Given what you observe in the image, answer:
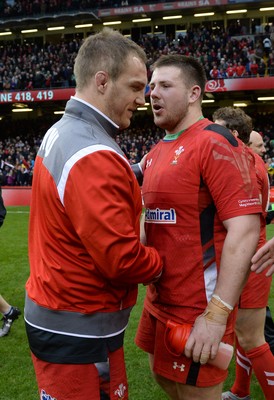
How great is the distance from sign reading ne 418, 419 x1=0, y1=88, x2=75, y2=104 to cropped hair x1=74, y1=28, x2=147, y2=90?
27.8 metres

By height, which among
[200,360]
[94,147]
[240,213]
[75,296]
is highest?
[94,147]

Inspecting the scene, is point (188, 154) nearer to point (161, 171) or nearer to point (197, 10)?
point (161, 171)

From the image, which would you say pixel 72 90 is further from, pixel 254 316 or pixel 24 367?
pixel 254 316

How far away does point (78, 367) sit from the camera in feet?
6.27

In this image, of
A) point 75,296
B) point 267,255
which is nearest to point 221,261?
point 267,255

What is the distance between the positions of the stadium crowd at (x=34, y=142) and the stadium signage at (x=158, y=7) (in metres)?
8.02

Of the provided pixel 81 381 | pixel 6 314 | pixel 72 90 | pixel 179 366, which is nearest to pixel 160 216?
pixel 179 366

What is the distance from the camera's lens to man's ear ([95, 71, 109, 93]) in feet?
6.30

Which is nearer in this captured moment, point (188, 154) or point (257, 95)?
point (188, 154)

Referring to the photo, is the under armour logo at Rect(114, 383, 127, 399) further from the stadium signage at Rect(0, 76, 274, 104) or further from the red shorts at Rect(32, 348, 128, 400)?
the stadium signage at Rect(0, 76, 274, 104)

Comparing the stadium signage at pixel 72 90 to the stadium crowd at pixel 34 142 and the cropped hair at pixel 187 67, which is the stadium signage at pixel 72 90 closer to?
the stadium crowd at pixel 34 142

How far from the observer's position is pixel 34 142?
32000 millimetres

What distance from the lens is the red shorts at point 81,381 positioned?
191cm

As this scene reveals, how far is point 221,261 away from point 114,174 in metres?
0.64
